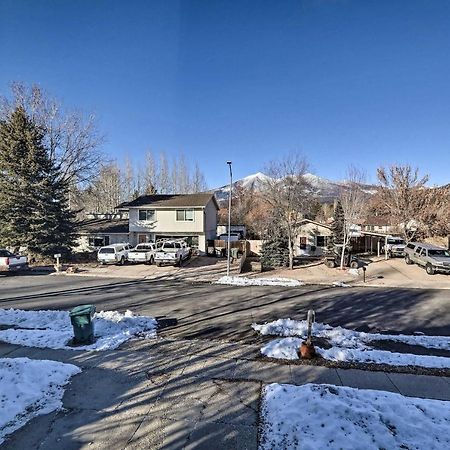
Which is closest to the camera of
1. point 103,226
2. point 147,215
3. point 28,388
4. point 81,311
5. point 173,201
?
point 28,388

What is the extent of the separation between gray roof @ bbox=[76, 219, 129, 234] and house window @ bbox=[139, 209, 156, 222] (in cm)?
240

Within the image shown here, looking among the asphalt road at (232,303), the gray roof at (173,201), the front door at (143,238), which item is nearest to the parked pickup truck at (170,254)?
the asphalt road at (232,303)

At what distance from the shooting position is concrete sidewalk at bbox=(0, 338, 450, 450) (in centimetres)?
423

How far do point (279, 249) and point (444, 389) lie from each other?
17.3 m

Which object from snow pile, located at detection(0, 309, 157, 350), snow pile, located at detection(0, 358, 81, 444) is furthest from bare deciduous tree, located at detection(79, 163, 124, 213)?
snow pile, located at detection(0, 358, 81, 444)

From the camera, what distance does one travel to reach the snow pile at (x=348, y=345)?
6.81 meters

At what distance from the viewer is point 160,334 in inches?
339

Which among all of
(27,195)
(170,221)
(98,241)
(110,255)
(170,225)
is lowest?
(110,255)

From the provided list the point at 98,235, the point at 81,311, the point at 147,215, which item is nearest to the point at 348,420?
the point at 81,311

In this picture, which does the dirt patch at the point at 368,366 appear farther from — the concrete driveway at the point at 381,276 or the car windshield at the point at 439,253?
the car windshield at the point at 439,253

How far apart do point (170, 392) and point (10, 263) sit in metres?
19.2

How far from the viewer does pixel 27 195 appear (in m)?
23.7

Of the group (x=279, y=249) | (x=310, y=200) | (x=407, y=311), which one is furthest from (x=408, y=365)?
(x=310, y=200)

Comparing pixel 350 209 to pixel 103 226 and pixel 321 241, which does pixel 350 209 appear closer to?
pixel 321 241
